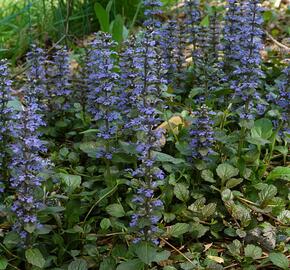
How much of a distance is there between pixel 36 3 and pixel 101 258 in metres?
4.18

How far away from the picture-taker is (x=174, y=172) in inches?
136

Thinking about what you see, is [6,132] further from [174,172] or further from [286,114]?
[286,114]

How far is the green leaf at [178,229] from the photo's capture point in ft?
9.86

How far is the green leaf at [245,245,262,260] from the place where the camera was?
295cm

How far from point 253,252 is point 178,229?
40 cm

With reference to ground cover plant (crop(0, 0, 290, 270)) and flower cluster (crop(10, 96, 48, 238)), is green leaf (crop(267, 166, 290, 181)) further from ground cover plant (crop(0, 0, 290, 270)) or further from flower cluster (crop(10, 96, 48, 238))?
flower cluster (crop(10, 96, 48, 238))

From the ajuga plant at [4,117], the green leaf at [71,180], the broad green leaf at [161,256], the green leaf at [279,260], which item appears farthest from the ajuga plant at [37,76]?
the green leaf at [279,260]

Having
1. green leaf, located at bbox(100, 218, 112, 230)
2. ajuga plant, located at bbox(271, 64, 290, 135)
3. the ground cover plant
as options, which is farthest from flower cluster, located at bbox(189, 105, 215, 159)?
green leaf, located at bbox(100, 218, 112, 230)

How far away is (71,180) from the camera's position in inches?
128

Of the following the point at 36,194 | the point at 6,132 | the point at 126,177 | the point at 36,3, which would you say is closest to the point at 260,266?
the point at 126,177

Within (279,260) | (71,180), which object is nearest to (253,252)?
(279,260)

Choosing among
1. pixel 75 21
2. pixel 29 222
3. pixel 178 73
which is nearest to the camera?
pixel 29 222

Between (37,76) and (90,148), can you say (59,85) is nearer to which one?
(37,76)

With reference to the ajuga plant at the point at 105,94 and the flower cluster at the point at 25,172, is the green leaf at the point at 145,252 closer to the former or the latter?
the flower cluster at the point at 25,172
